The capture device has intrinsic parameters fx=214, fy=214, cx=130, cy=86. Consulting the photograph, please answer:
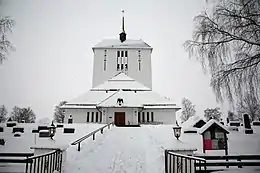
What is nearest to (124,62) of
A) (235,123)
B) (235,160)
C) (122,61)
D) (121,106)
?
(122,61)

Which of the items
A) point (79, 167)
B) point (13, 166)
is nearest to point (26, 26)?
point (13, 166)

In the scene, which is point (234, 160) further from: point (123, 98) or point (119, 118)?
point (123, 98)

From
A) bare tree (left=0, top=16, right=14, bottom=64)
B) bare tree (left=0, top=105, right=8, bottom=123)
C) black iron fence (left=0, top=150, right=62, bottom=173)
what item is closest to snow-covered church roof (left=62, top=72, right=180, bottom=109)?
bare tree (left=0, top=105, right=8, bottom=123)

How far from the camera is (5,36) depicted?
269cm

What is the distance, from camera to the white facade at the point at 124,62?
555 inches

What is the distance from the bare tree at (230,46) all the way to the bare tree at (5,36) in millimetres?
2289

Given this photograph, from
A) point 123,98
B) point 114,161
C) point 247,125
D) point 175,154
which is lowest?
point 114,161

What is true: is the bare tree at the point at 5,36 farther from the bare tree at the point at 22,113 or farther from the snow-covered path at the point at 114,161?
the snow-covered path at the point at 114,161

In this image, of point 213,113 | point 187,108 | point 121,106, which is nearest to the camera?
point 213,113

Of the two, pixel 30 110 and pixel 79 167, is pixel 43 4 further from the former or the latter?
pixel 79 167

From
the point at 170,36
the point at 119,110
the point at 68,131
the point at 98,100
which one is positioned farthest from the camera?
the point at 98,100

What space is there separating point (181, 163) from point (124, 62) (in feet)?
42.4

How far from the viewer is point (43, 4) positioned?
2.99 meters

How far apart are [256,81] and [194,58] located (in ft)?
2.45
